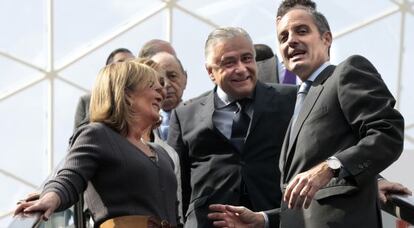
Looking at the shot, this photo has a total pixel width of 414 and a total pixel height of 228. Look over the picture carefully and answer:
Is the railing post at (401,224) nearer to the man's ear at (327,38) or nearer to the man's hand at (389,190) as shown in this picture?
the man's hand at (389,190)

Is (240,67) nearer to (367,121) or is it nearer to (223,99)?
Answer: (223,99)

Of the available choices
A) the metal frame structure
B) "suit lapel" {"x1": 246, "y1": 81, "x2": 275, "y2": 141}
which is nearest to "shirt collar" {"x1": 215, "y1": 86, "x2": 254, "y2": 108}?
"suit lapel" {"x1": 246, "y1": 81, "x2": 275, "y2": 141}

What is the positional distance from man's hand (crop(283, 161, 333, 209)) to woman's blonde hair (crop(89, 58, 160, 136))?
3.26 feet

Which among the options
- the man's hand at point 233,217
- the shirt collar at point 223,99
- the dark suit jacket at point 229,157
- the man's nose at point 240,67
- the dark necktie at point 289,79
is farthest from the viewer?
the dark necktie at point 289,79

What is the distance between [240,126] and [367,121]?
1.39 meters

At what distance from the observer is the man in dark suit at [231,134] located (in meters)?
6.41

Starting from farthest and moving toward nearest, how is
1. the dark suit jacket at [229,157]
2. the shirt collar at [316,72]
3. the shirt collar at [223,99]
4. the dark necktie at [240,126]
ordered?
the shirt collar at [223,99]
the dark necktie at [240,126]
the dark suit jacket at [229,157]
the shirt collar at [316,72]

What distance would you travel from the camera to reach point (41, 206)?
193 inches

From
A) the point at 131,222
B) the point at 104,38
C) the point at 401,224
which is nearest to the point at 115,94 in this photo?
the point at 131,222

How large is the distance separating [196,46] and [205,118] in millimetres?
12967

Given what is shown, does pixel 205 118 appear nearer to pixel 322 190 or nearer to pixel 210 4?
pixel 322 190

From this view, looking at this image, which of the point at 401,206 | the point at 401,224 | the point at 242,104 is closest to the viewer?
the point at 401,206

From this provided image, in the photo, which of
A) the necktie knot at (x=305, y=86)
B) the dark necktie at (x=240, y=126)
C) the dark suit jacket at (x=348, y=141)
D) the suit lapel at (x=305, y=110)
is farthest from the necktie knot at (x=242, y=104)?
the dark suit jacket at (x=348, y=141)

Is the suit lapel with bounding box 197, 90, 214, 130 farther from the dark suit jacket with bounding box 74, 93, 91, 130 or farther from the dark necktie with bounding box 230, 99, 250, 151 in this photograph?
the dark suit jacket with bounding box 74, 93, 91, 130
